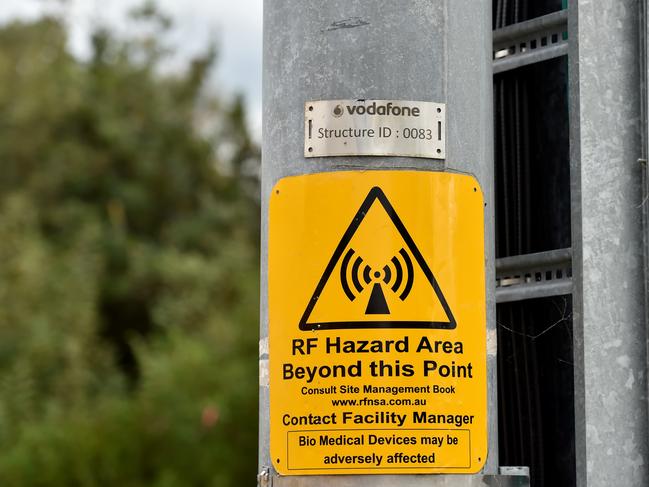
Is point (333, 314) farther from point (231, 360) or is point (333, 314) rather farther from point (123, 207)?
point (123, 207)

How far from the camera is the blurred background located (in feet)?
39.3

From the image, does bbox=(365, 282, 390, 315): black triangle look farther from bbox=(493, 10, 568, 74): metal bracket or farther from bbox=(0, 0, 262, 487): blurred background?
bbox=(0, 0, 262, 487): blurred background

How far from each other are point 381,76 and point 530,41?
71 cm

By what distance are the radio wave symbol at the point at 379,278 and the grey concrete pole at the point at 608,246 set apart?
20.4 inches

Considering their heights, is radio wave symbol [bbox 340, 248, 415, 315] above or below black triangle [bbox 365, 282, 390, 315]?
above

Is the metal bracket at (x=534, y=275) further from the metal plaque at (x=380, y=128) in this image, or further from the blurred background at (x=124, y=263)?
the blurred background at (x=124, y=263)

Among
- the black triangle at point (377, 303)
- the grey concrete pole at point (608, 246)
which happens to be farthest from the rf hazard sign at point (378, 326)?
the grey concrete pole at point (608, 246)

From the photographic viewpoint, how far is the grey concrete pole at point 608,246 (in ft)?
9.30

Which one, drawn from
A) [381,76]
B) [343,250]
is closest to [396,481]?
[343,250]

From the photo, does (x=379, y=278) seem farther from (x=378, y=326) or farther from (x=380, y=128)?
(x=380, y=128)

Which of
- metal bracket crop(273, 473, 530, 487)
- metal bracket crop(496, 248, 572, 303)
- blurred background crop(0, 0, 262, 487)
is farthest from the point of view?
blurred background crop(0, 0, 262, 487)

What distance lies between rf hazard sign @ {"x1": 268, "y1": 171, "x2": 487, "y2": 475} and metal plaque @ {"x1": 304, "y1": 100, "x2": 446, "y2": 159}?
5 centimetres

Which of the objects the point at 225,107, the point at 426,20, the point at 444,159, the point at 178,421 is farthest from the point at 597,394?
the point at 225,107

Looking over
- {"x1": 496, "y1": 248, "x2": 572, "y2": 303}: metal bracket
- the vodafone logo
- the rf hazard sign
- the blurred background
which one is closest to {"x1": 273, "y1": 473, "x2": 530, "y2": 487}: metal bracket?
the rf hazard sign
